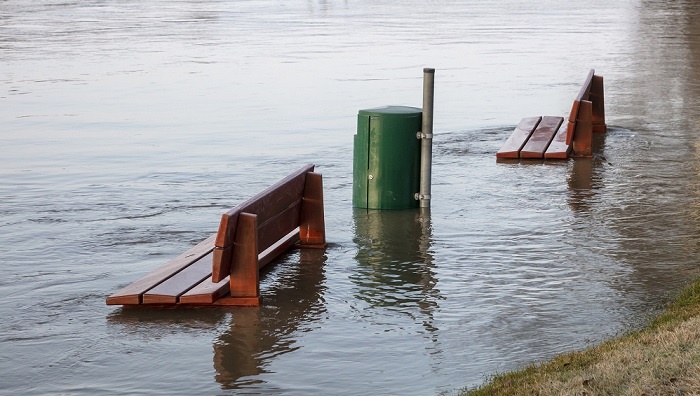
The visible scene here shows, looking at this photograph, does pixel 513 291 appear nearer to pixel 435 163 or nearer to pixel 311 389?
pixel 311 389

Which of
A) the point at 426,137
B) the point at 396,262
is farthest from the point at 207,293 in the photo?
the point at 426,137

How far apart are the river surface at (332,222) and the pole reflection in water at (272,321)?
20 mm

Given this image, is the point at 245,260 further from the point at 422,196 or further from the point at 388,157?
the point at 422,196

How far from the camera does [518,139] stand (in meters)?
14.0

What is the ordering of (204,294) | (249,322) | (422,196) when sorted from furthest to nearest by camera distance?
(422,196) < (204,294) < (249,322)

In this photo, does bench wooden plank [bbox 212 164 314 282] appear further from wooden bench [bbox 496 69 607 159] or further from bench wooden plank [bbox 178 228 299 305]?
wooden bench [bbox 496 69 607 159]

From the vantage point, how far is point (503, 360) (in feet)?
21.8

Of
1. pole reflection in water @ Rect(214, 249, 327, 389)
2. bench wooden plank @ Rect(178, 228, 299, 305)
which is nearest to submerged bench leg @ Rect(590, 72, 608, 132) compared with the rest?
pole reflection in water @ Rect(214, 249, 327, 389)

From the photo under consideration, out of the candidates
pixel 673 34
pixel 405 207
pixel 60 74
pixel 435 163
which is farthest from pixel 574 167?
pixel 673 34

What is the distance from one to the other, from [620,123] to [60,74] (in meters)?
11.0

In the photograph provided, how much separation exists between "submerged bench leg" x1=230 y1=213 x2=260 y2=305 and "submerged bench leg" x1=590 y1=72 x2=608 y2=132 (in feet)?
27.4

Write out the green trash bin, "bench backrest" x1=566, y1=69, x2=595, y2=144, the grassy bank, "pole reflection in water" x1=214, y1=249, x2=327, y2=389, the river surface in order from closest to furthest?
the grassy bank → "pole reflection in water" x1=214, y1=249, x2=327, y2=389 → the river surface → the green trash bin → "bench backrest" x1=566, y1=69, x2=595, y2=144

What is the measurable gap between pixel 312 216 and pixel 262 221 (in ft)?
3.92

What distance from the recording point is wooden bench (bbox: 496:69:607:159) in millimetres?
13164
